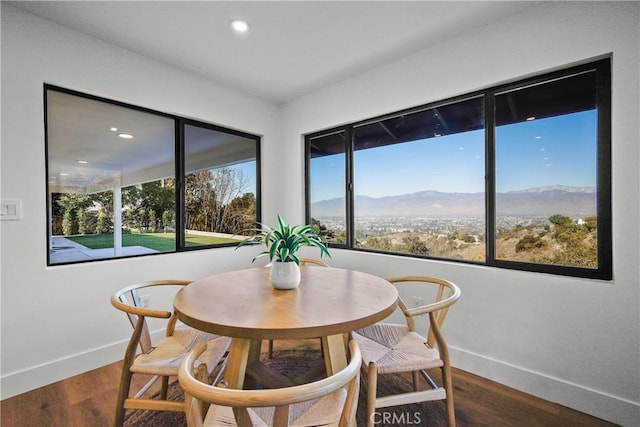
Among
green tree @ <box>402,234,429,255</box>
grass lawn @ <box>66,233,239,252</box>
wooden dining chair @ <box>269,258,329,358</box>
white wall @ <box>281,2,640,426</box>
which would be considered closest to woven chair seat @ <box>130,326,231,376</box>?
wooden dining chair @ <box>269,258,329,358</box>

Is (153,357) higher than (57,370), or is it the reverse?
(153,357)

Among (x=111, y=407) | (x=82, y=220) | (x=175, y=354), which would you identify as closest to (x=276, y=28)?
(x=82, y=220)

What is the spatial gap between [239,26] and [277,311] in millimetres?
2067

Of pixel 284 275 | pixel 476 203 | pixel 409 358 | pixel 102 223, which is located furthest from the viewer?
pixel 102 223

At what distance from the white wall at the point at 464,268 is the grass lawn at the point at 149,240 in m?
0.16

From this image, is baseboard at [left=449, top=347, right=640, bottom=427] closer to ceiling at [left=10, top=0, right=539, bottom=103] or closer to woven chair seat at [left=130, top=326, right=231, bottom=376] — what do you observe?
woven chair seat at [left=130, top=326, right=231, bottom=376]

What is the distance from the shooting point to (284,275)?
1.71m

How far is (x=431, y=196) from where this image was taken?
2645mm

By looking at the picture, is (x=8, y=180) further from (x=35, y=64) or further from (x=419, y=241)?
(x=419, y=241)

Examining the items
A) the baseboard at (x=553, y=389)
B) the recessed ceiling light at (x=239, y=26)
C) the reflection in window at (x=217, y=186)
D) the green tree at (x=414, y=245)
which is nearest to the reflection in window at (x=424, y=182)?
the green tree at (x=414, y=245)

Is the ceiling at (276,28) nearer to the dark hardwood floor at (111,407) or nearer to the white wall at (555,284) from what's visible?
the white wall at (555,284)

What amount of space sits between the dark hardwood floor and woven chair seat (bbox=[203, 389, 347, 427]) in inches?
42.1

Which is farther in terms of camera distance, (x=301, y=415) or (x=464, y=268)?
(x=464, y=268)

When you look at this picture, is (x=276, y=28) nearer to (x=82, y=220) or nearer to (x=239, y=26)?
(x=239, y=26)
